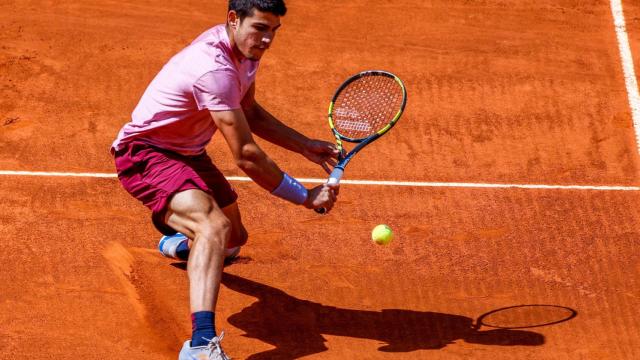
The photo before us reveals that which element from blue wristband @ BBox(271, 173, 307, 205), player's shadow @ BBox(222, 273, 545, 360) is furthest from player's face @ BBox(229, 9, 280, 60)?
player's shadow @ BBox(222, 273, 545, 360)

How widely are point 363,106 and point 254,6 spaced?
5.35 feet

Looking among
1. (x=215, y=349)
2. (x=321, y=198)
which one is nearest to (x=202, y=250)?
(x=215, y=349)

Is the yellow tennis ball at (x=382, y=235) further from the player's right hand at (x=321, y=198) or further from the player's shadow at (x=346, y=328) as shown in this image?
the player's right hand at (x=321, y=198)

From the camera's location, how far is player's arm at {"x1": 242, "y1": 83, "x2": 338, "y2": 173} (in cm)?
649

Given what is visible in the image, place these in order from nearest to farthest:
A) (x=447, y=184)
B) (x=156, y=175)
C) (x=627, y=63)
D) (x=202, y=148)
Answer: (x=156, y=175) → (x=202, y=148) → (x=447, y=184) → (x=627, y=63)

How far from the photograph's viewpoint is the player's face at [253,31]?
227 inches

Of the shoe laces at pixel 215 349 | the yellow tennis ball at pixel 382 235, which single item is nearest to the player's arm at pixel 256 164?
the yellow tennis ball at pixel 382 235

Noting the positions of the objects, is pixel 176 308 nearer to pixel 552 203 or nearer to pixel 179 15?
pixel 552 203

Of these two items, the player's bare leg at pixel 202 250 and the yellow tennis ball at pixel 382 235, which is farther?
the yellow tennis ball at pixel 382 235

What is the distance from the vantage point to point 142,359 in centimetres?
603

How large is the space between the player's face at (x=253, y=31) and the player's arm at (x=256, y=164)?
0.38m

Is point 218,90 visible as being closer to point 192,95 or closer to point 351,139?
point 192,95

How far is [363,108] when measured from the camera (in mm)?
7137

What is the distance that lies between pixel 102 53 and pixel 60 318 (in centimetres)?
382
